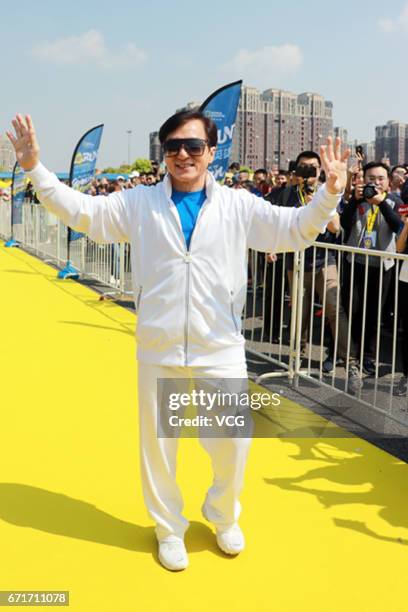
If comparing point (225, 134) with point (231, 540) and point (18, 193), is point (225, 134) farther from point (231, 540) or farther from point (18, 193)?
point (18, 193)

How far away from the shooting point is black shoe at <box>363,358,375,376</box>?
606 centimetres

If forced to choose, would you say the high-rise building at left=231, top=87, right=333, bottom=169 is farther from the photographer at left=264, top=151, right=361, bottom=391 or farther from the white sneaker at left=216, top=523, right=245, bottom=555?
the white sneaker at left=216, top=523, right=245, bottom=555

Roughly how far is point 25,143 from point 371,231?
12.8 feet

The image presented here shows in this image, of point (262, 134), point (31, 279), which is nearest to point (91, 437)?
point (31, 279)

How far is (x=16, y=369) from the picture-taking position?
6250 mm

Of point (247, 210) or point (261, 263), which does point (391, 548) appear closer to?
point (247, 210)

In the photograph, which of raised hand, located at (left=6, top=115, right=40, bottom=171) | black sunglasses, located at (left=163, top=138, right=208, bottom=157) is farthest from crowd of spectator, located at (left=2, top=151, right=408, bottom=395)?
raised hand, located at (left=6, top=115, right=40, bottom=171)

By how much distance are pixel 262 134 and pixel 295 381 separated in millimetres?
60662

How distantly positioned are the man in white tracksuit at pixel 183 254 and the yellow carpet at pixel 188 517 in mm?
190

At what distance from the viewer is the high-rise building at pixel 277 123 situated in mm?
62312

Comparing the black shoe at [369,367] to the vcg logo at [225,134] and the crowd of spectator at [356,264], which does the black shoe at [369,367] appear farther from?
the vcg logo at [225,134]

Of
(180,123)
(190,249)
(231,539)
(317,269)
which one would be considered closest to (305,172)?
(317,269)

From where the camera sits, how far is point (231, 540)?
3.05m

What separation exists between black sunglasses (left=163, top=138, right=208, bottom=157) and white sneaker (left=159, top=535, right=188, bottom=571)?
1.62 meters
